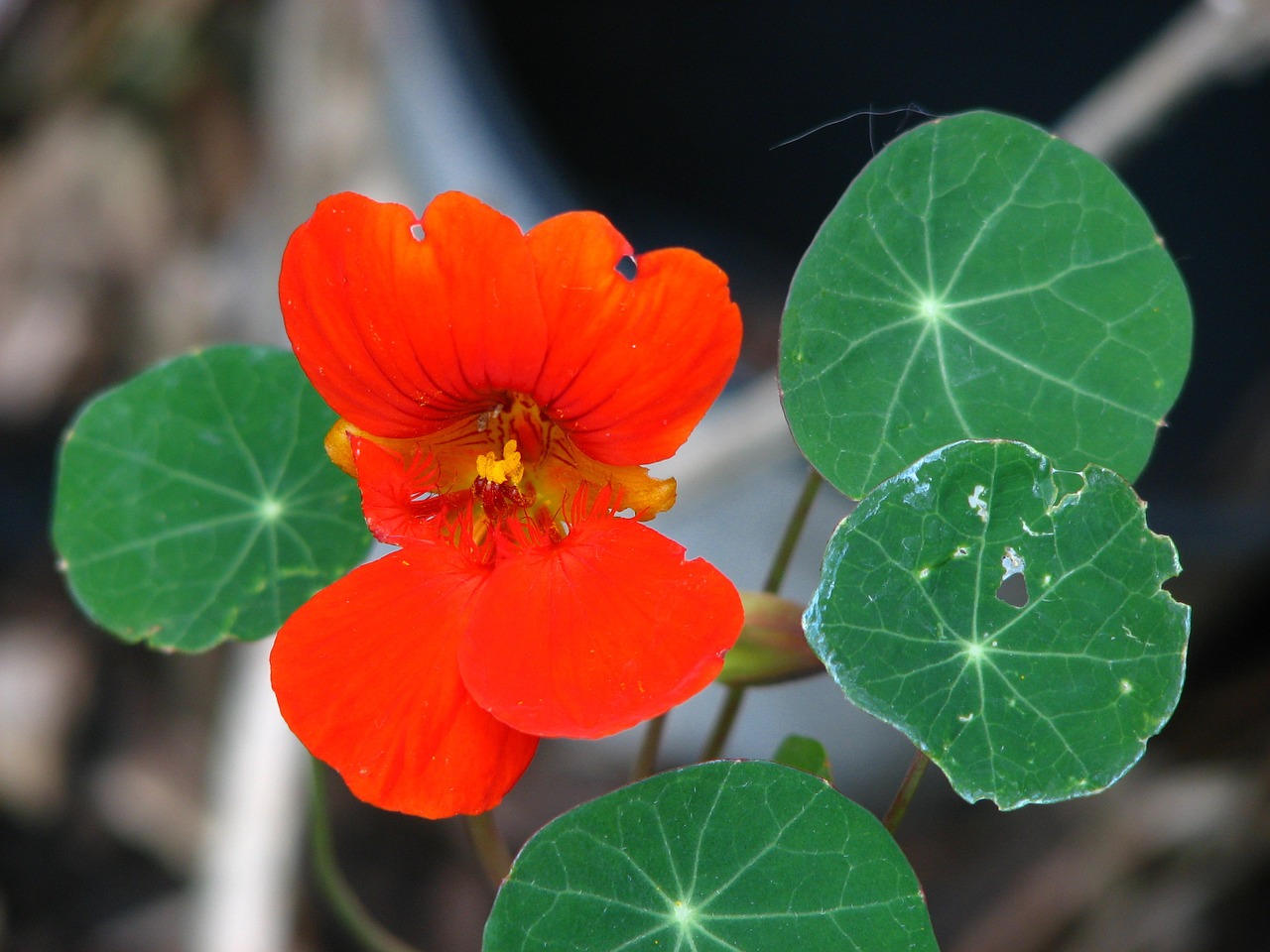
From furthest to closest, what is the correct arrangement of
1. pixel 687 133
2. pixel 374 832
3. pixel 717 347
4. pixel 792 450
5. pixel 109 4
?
pixel 109 4, pixel 687 133, pixel 374 832, pixel 792 450, pixel 717 347

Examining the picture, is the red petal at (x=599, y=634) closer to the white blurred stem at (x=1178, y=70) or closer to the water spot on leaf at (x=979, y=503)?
the water spot on leaf at (x=979, y=503)

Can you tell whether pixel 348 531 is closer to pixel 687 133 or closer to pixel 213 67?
pixel 687 133

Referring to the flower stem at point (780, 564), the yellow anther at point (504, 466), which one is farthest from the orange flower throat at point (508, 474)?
the flower stem at point (780, 564)

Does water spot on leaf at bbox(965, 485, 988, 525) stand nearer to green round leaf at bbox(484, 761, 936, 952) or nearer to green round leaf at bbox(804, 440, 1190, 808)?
green round leaf at bbox(804, 440, 1190, 808)

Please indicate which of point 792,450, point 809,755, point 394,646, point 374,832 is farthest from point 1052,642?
point 374,832

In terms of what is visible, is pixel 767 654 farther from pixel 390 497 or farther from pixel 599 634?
pixel 390 497

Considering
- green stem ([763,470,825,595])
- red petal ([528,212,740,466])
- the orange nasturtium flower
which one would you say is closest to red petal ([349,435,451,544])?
the orange nasturtium flower
